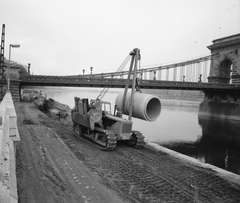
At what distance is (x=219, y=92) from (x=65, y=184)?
5057 cm

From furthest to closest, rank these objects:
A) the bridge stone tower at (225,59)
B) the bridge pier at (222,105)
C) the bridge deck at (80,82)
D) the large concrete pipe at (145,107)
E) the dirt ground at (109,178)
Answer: the bridge stone tower at (225,59) → the bridge pier at (222,105) → the bridge deck at (80,82) → the large concrete pipe at (145,107) → the dirt ground at (109,178)

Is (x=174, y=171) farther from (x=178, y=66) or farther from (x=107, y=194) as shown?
(x=178, y=66)

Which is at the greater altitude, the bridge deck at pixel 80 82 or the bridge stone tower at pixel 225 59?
the bridge stone tower at pixel 225 59

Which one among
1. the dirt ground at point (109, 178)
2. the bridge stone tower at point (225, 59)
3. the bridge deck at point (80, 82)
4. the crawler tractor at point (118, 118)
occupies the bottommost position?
the dirt ground at point (109, 178)

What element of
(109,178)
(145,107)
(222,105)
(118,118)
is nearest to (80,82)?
(118,118)

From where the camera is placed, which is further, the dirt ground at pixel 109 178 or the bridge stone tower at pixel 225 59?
the bridge stone tower at pixel 225 59

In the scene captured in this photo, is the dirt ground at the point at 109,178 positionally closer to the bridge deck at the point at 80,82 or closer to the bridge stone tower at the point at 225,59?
the bridge deck at the point at 80,82

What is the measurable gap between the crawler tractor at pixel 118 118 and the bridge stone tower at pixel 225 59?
44.1 metres

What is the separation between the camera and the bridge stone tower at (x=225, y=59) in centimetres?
4806


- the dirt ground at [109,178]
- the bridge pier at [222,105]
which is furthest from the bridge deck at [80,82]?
the dirt ground at [109,178]

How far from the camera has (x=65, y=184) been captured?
6.14 meters

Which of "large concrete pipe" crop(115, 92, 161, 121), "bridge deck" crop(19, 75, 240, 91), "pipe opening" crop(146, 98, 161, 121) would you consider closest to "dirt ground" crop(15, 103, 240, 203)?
"large concrete pipe" crop(115, 92, 161, 121)

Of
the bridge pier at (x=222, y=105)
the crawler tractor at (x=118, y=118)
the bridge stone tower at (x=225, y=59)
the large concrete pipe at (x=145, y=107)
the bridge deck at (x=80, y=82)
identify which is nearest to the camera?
the crawler tractor at (x=118, y=118)

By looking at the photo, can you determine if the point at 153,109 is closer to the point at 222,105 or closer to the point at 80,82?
the point at 80,82
